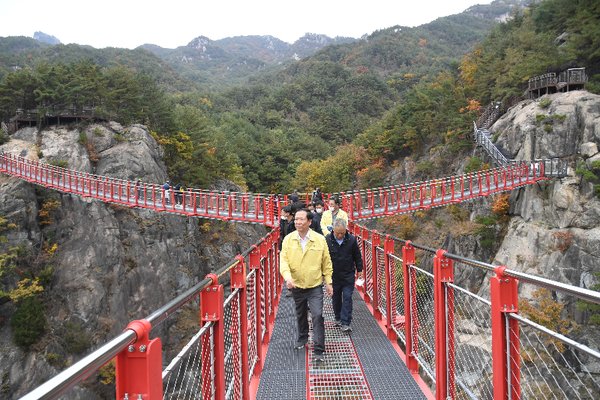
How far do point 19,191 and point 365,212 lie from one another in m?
18.6

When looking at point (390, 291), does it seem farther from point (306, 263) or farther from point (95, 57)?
point (95, 57)

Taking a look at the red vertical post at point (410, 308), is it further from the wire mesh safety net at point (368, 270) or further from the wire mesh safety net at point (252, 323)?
the wire mesh safety net at point (368, 270)

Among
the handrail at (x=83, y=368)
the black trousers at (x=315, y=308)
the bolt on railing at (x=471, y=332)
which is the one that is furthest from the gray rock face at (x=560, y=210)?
the handrail at (x=83, y=368)

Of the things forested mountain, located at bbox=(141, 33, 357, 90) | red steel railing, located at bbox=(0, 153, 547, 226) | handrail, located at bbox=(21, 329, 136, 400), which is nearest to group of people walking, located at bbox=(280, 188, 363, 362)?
handrail, located at bbox=(21, 329, 136, 400)

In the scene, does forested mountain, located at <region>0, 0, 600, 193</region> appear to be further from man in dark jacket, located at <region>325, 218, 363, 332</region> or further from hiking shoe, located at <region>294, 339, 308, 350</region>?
hiking shoe, located at <region>294, 339, 308, 350</region>

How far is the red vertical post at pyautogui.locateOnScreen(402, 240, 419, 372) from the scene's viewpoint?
12.0 feet

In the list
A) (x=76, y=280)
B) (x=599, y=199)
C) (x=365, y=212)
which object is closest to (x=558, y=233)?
(x=599, y=199)

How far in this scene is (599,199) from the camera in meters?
14.4

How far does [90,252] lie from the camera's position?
19.2 m

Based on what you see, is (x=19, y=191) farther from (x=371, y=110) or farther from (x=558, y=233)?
(x=371, y=110)

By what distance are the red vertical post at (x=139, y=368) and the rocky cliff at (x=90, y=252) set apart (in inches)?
722

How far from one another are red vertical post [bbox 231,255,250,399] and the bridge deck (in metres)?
0.39

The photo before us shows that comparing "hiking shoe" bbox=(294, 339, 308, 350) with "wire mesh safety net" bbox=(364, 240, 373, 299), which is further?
"wire mesh safety net" bbox=(364, 240, 373, 299)

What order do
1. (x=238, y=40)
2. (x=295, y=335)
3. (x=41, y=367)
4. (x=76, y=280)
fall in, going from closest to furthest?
1. (x=295, y=335)
2. (x=41, y=367)
3. (x=76, y=280)
4. (x=238, y=40)
